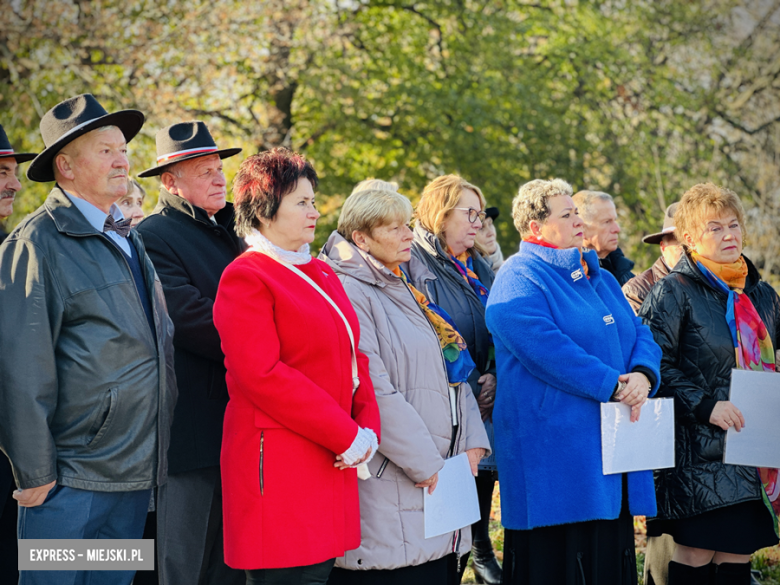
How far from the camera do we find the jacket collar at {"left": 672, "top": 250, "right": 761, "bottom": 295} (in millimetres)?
3973

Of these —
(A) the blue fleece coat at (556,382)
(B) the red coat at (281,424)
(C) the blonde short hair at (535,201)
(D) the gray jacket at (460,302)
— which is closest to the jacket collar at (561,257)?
(A) the blue fleece coat at (556,382)

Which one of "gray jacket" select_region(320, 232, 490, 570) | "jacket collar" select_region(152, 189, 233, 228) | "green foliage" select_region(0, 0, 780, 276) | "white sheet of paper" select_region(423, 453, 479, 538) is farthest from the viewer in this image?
"green foliage" select_region(0, 0, 780, 276)

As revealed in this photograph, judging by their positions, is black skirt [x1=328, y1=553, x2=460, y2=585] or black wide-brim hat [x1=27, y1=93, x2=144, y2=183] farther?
black skirt [x1=328, y1=553, x2=460, y2=585]

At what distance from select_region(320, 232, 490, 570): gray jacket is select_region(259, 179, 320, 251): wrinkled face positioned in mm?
450

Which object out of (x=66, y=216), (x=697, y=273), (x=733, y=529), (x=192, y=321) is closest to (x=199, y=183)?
(x=192, y=321)

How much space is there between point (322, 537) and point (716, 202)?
9.14ft

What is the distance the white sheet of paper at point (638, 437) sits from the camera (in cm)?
341

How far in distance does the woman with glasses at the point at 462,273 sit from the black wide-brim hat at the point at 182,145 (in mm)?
1228

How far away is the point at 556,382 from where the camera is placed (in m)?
3.42

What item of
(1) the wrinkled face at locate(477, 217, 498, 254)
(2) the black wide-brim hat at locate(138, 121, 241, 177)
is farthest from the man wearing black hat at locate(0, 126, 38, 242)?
(1) the wrinkled face at locate(477, 217, 498, 254)

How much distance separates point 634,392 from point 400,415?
3.76 feet

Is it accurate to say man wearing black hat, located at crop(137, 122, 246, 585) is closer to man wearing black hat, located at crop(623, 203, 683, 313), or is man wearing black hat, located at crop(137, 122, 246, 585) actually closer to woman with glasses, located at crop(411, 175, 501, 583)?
woman with glasses, located at crop(411, 175, 501, 583)

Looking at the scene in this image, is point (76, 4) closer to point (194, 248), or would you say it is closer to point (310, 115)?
point (310, 115)

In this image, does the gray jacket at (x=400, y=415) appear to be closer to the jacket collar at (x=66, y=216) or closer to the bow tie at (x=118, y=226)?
the bow tie at (x=118, y=226)
